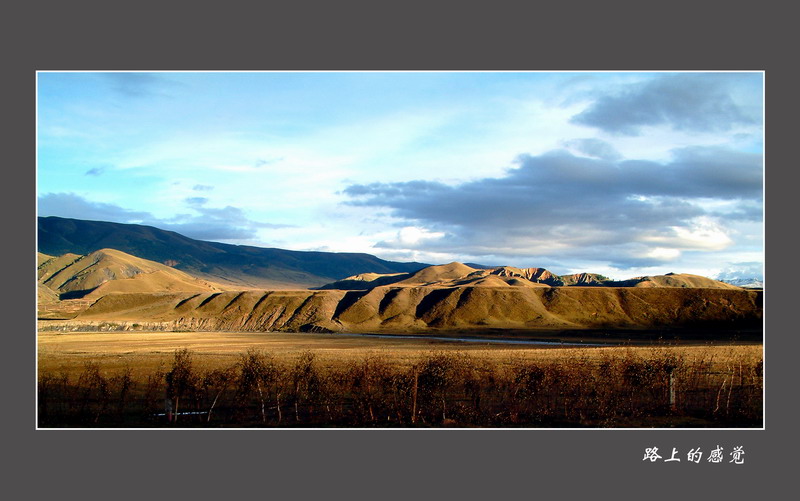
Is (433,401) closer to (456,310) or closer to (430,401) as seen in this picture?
(430,401)

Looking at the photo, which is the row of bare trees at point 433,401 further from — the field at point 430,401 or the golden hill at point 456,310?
the golden hill at point 456,310

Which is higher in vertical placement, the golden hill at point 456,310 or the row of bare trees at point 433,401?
the row of bare trees at point 433,401

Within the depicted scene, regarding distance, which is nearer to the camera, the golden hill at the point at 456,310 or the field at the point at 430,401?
the field at the point at 430,401

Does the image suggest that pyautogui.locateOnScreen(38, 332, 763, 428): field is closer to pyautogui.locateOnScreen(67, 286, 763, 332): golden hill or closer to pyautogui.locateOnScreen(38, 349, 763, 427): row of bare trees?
pyautogui.locateOnScreen(38, 349, 763, 427): row of bare trees

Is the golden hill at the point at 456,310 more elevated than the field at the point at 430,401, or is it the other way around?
the field at the point at 430,401

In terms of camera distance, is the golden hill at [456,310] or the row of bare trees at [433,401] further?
the golden hill at [456,310]

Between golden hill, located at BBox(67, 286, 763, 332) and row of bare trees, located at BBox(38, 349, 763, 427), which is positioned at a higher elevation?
row of bare trees, located at BBox(38, 349, 763, 427)

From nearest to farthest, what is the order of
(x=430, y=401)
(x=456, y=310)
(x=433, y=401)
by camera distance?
(x=430, y=401)
(x=433, y=401)
(x=456, y=310)

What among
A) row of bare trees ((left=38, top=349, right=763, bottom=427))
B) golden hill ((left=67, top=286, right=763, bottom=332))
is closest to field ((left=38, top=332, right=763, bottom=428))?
row of bare trees ((left=38, top=349, right=763, bottom=427))

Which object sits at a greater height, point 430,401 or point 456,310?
point 430,401

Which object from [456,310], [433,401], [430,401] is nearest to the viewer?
[430,401]

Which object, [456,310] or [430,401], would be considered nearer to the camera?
[430,401]

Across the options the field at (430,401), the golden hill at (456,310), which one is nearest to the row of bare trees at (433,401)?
the field at (430,401)

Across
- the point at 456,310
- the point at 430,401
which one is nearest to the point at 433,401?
the point at 430,401
